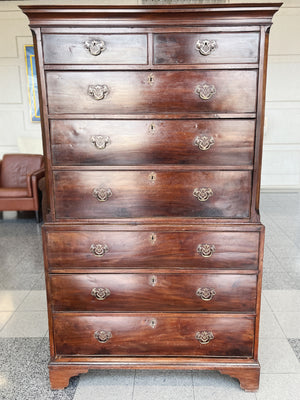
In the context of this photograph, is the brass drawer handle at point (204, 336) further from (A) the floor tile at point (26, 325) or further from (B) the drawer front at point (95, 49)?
(B) the drawer front at point (95, 49)

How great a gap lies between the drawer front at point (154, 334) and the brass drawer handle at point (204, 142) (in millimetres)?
860

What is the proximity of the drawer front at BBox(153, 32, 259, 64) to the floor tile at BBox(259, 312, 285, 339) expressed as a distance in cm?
174

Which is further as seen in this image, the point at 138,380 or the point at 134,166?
the point at 138,380

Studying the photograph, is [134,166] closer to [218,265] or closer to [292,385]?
[218,265]

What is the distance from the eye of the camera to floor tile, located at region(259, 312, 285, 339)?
2.48m

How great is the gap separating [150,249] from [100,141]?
0.58 m

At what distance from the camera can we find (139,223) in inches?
73.5

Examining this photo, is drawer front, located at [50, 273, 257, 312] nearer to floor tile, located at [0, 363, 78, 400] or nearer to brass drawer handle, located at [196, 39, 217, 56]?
floor tile, located at [0, 363, 78, 400]

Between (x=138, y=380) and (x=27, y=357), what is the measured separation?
71 centimetres

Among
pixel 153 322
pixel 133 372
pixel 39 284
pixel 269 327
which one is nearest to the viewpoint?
pixel 153 322

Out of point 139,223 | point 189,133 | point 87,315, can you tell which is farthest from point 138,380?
point 189,133

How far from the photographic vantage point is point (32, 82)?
641 centimetres

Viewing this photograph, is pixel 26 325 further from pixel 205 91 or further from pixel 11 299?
pixel 205 91

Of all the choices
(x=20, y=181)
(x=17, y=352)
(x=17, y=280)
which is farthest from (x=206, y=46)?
(x=20, y=181)
